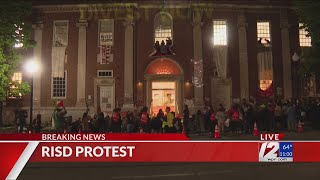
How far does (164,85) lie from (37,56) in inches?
440

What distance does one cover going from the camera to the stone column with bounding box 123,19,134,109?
97.1ft

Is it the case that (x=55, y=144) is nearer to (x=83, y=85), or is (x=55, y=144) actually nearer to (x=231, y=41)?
(x=83, y=85)

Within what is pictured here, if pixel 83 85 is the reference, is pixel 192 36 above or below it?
above

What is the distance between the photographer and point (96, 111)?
1182 inches

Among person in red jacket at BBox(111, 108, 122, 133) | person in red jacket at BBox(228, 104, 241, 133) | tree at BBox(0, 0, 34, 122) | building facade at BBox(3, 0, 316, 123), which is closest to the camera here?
person in red jacket at BBox(111, 108, 122, 133)

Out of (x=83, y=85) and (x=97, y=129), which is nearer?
(x=97, y=129)

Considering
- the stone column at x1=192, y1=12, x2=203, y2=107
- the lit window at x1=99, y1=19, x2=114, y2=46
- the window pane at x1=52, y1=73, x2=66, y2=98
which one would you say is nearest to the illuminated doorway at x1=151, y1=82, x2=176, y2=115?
the stone column at x1=192, y1=12, x2=203, y2=107

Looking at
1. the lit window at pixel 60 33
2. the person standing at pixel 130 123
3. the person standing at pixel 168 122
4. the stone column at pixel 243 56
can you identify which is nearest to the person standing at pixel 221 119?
the person standing at pixel 168 122

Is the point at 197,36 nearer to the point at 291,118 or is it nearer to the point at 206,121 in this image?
the point at 206,121

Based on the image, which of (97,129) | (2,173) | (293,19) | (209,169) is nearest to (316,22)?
(293,19)

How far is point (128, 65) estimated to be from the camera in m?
29.9

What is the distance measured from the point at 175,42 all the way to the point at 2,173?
24.8 m

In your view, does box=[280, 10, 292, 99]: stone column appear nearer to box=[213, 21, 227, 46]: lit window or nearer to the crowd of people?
box=[213, 21, 227, 46]: lit window

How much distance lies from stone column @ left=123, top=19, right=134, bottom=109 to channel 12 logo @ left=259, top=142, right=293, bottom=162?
2251cm
